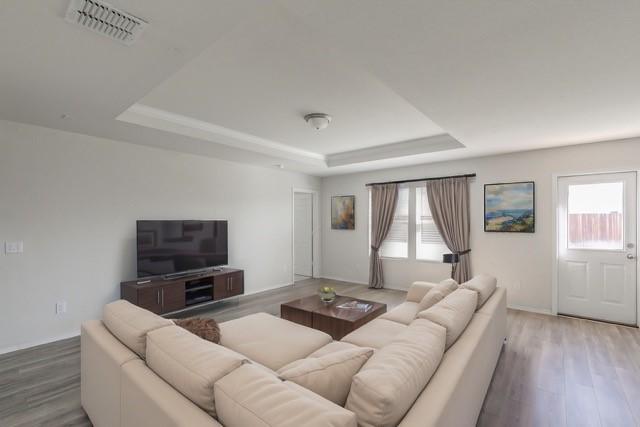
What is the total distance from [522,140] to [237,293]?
4.56 meters

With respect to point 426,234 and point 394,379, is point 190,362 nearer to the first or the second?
point 394,379

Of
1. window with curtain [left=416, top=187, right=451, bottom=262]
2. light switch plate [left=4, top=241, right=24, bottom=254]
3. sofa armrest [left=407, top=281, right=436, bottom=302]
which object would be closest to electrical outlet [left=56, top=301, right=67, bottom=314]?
light switch plate [left=4, top=241, right=24, bottom=254]

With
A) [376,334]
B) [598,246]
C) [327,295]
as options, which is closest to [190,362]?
[376,334]

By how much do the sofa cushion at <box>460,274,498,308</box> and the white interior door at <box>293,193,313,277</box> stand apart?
4568 mm

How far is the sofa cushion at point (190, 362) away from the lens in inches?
44.6

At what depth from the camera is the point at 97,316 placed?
3.76m

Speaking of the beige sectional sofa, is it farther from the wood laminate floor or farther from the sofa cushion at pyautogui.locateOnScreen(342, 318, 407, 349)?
the wood laminate floor

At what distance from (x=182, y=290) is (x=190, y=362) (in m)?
3.19

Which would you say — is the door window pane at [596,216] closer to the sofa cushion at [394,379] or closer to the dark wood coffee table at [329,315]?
the dark wood coffee table at [329,315]

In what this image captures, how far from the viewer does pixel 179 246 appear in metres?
4.32

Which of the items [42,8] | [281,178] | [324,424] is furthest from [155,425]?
[281,178]

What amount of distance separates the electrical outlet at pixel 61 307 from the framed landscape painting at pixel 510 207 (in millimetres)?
5847

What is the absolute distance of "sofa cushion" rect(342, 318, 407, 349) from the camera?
2371 millimetres

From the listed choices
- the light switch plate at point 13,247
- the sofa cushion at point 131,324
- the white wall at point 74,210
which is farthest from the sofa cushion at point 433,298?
the light switch plate at point 13,247
